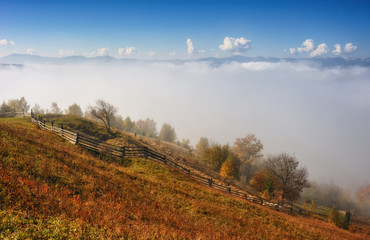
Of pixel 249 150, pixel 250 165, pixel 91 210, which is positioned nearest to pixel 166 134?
pixel 249 150

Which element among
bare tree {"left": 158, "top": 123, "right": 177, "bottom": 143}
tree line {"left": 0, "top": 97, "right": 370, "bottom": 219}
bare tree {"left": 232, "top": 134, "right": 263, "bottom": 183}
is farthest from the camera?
bare tree {"left": 158, "top": 123, "right": 177, "bottom": 143}

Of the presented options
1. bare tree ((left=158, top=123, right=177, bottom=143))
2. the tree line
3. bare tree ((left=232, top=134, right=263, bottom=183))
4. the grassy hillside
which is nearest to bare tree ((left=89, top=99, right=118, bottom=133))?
the tree line

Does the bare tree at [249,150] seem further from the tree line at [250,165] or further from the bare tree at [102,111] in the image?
the bare tree at [102,111]

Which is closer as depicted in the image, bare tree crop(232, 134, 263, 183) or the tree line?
the tree line

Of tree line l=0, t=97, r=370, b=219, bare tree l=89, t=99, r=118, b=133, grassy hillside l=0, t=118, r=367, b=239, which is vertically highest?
bare tree l=89, t=99, r=118, b=133

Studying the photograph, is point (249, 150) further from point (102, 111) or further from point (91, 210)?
point (91, 210)

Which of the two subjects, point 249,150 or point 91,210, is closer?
point 91,210

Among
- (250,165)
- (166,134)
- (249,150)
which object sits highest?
(249,150)

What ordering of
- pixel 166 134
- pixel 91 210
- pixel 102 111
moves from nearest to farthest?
pixel 91 210
pixel 102 111
pixel 166 134

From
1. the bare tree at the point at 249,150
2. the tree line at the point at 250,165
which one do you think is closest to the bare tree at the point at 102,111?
the tree line at the point at 250,165

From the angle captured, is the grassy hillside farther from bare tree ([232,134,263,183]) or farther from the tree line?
bare tree ([232,134,263,183])

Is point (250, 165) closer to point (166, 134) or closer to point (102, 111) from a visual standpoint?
point (166, 134)

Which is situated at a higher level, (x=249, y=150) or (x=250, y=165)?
(x=249, y=150)

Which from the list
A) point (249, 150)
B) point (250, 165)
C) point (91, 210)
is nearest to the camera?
point (91, 210)
